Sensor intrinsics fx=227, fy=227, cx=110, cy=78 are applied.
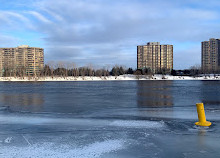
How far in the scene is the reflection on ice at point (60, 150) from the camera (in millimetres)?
5533

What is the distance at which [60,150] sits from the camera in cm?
589

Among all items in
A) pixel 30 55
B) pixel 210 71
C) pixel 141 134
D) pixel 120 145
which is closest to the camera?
pixel 120 145

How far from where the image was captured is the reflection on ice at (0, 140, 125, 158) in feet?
18.2

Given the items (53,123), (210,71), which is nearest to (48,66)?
(210,71)

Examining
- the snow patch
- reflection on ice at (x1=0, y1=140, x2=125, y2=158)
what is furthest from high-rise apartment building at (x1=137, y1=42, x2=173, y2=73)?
reflection on ice at (x1=0, y1=140, x2=125, y2=158)

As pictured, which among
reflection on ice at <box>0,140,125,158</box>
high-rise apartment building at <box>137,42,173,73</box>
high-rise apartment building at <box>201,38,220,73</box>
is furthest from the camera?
high-rise apartment building at <box>137,42,173,73</box>

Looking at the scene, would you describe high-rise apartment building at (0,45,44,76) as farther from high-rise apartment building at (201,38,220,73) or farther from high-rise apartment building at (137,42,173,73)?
high-rise apartment building at (201,38,220,73)

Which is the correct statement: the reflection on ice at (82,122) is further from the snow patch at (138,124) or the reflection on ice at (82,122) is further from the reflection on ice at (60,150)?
the reflection on ice at (60,150)

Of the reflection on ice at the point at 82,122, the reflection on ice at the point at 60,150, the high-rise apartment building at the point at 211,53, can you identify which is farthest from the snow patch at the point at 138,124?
the high-rise apartment building at the point at 211,53

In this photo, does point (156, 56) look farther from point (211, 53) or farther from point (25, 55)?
point (25, 55)

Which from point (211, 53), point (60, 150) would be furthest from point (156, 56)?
point (60, 150)

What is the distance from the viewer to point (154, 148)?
5.99 m

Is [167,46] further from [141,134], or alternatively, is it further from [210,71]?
[141,134]

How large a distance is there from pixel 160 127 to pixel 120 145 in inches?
102
